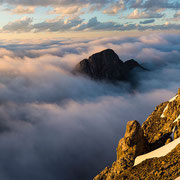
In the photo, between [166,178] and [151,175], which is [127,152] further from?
[166,178]

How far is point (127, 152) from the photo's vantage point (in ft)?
141

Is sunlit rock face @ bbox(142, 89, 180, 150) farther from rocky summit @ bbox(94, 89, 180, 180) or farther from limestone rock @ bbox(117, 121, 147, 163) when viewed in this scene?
limestone rock @ bbox(117, 121, 147, 163)

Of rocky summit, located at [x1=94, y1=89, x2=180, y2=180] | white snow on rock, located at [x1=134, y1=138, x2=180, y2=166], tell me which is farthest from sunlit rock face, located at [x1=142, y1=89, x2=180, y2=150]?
white snow on rock, located at [x1=134, y1=138, x2=180, y2=166]

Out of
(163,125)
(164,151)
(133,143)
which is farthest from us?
(163,125)

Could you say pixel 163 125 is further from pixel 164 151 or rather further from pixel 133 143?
pixel 164 151

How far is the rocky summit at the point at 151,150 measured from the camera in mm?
27734

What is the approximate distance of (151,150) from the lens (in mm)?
44219

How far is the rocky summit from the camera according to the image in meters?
27.7

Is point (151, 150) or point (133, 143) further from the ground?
point (133, 143)

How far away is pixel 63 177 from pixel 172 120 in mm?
173730

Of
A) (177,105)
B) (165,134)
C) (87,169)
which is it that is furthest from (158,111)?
(87,169)

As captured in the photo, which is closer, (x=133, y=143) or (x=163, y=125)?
(x=133, y=143)

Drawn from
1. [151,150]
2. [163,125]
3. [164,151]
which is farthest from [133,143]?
[163,125]

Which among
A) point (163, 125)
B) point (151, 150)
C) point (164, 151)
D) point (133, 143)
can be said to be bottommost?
point (151, 150)
